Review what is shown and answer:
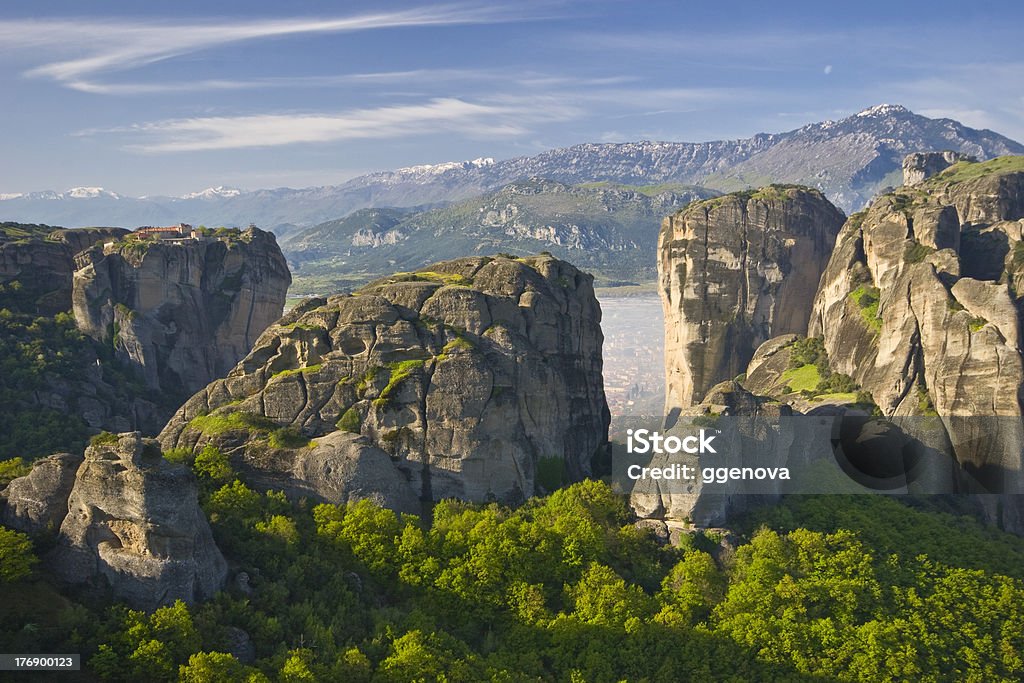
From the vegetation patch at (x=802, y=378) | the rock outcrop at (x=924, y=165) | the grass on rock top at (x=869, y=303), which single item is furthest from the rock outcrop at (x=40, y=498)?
the rock outcrop at (x=924, y=165)

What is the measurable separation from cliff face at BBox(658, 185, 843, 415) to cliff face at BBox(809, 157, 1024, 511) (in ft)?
23.1

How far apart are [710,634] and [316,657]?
23.9 meters

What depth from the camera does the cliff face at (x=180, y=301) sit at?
112 m

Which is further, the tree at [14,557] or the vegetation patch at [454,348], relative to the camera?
the vegetation patch at [454,348]

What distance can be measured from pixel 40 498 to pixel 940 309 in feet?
273

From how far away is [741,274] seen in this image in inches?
5049

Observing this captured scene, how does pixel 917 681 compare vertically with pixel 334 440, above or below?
below

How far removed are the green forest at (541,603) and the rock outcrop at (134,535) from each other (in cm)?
151

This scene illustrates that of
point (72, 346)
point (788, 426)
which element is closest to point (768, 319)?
point (788, 426)

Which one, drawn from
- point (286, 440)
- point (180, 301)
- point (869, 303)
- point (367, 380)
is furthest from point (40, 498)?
point (869, 303)

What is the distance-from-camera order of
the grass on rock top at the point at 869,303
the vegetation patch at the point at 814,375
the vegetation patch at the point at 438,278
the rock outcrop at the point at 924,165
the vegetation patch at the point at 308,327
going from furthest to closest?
the rock outcrop at the point at 924,165, the grass on rock top at the point at 869,303, the vegetation patch at the point at 814,375, the vegetation patch at the point at 438,278, the vegetation patch at the point at 308,327

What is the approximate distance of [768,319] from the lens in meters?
129

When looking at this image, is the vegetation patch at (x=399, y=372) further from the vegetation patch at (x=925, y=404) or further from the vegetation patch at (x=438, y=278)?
the vegetation patch at (x=925, y=404)

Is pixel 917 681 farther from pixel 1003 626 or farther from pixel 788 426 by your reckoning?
pixel 788 426
